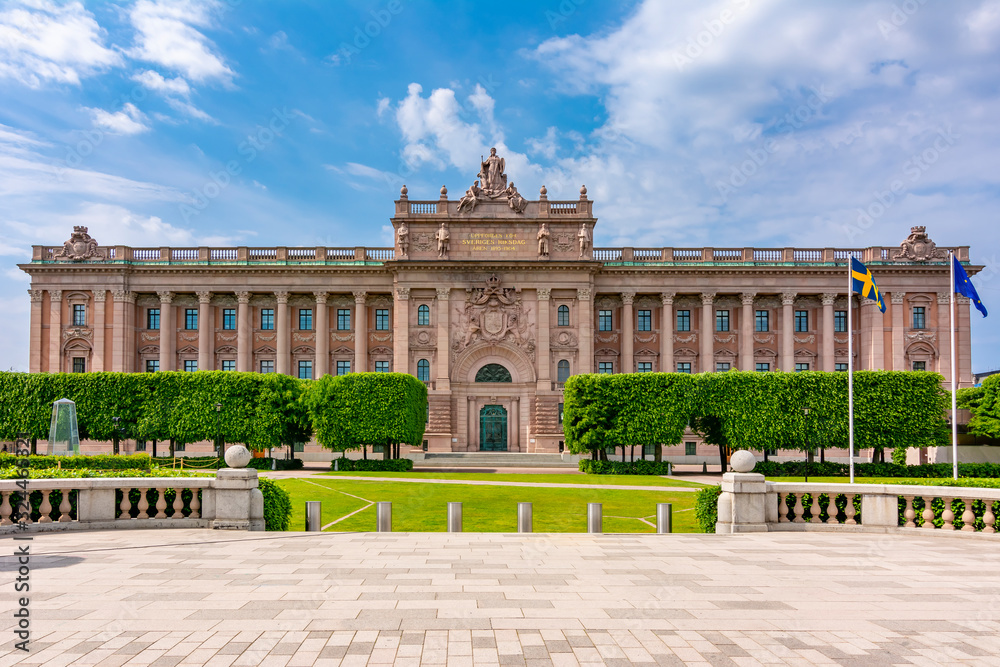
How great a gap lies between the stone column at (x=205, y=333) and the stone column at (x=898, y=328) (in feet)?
220

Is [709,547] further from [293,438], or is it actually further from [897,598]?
[293,438]

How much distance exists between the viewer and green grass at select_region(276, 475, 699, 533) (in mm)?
21938

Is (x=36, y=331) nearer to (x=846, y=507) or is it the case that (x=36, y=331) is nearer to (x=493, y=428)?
(x=493, y=428)

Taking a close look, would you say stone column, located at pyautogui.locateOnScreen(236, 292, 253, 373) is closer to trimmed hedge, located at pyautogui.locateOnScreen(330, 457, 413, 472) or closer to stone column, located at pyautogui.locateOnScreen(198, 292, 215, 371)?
stone column, located at pyautogui.locateOnScreen(198, 292, 215, 371)

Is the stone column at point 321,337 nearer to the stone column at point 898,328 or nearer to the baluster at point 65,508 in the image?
the baluster at point 65,508

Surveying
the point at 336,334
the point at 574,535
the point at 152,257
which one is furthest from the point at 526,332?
the point at 574,535

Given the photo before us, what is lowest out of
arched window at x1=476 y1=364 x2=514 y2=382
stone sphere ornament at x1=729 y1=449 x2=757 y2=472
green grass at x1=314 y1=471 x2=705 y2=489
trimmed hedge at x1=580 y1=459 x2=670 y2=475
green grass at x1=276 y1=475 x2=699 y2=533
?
trimmed hedge at x1=580 y1=459 x2=670 y2=475

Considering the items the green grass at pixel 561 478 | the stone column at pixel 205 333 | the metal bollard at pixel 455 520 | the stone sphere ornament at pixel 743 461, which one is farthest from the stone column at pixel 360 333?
the stone sphere ornament at pixel 743 461

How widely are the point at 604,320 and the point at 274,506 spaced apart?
5216cm

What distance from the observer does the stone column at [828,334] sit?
64.5 metres

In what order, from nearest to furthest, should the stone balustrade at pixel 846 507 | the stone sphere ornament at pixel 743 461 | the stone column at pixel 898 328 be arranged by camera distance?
the stone sphere ornament at pixel 743 461, the stone balustrade at pixel 846 507, the stone column at pixel 898 328

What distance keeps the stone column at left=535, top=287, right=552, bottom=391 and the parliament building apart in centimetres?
22

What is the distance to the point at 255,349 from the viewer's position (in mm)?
66000

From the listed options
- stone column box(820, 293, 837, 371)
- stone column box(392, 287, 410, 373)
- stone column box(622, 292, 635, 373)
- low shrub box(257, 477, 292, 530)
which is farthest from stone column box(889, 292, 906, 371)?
low shrub box(257, 477, 292, 530)
